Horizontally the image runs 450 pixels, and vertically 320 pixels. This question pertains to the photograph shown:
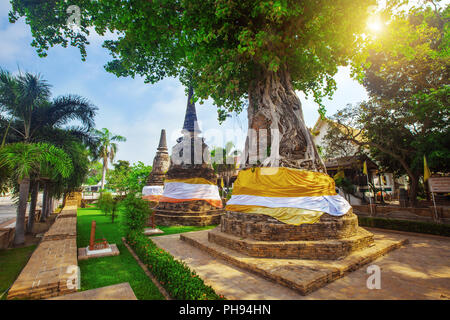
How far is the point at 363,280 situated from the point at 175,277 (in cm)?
405

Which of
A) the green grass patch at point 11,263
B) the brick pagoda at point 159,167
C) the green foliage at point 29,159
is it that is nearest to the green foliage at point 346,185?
the brick pagoda at point 159,167

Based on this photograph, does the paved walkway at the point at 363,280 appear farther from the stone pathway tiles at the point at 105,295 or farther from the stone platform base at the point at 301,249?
the stone pathway tiles at the point at 105,295

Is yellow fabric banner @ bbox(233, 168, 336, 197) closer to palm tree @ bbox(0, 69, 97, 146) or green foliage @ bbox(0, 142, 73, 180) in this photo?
green foliage @ bbox(0, 142, 73, 180)

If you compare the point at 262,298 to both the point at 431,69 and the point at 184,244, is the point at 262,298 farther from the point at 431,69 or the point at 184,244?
the point at 431,69

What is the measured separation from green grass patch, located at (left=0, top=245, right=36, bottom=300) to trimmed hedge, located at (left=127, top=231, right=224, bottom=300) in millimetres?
2653

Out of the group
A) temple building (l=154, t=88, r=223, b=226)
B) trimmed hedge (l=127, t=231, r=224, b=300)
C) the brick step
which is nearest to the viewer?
trimmed hedge (l=127, t=231, r=224, b=300)

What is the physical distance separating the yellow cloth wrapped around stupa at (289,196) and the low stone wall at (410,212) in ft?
22.6

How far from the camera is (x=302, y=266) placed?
5.03 meters

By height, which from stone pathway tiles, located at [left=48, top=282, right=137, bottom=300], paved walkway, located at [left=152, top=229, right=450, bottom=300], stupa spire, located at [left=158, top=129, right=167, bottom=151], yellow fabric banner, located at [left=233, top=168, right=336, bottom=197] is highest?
stupa spire, located at [left=158, top=129, right=167, bottom=151]

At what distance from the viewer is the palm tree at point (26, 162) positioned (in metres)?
6.14

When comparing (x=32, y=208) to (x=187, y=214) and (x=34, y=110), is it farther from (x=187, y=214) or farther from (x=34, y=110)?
(x=187, y=214)

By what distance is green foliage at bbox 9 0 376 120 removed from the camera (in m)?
6.55

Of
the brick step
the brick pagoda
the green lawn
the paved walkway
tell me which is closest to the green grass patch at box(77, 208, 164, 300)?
the green lawn
